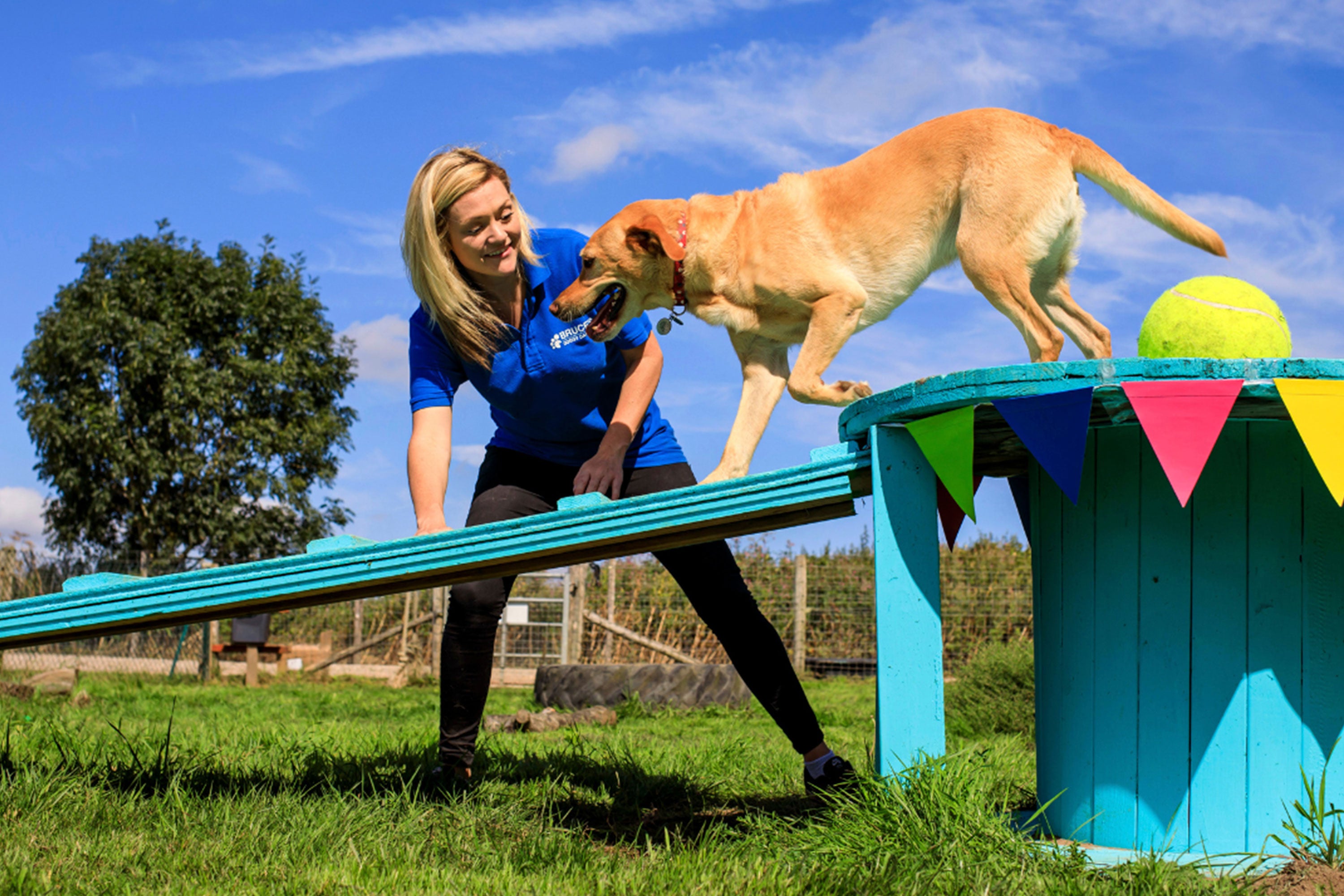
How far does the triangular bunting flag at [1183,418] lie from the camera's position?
2.08 m

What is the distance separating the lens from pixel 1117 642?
2305 mm

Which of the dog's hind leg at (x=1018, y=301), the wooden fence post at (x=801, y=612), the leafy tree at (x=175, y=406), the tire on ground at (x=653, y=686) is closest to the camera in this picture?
the dog's hind leg at (x=1018, y=301)

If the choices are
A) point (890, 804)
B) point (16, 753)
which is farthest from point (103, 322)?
point (890, 804)

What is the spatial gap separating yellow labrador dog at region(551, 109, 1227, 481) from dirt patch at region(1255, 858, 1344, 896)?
1294mm

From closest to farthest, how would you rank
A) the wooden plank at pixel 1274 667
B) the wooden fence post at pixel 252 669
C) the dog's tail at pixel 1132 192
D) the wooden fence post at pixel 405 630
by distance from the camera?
the wooden plank at pixel 1274 667
the dog's tail at pixel 1132 192
the wooden fence post at pixel 252 669
the wooden fence post at pixel 405 630

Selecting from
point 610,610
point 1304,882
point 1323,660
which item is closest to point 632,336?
point 1323,660

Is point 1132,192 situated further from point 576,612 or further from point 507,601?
point 576,612

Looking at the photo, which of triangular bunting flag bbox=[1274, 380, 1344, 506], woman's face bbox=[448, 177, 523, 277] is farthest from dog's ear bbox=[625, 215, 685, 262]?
triangular bunting flag bbox=[1274, 380, 1344, 506]

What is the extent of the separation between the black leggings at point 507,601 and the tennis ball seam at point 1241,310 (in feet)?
4.85

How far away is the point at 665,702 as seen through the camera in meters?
8.30

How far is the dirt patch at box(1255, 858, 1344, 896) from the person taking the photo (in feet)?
6.39

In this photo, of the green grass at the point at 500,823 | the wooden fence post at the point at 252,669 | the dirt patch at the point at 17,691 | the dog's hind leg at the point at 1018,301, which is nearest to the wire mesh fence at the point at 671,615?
the wooden fence post at the point at 252,669

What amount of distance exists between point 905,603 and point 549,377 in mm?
→ 1486

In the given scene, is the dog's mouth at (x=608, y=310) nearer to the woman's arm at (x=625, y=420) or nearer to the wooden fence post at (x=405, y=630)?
the woman's arm at (x=625, y=420)
